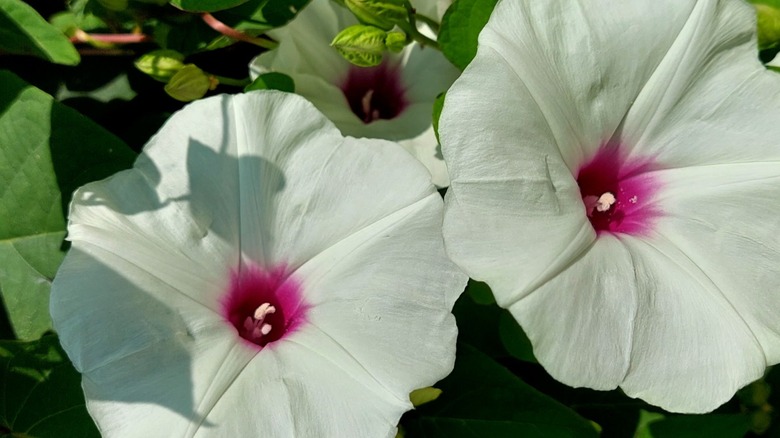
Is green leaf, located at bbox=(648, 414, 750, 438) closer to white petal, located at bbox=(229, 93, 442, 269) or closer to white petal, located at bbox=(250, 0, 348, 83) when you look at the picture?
white petal, located at bbox=(229, 93, 442, 269)

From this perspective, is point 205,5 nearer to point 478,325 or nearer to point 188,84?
point 188,84

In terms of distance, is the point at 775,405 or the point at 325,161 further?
the point at 775,405

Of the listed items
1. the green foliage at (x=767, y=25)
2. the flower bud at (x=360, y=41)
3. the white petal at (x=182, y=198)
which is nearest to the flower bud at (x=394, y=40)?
the flower bud at (x=360, y=41)

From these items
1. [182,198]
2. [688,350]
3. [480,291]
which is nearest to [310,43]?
[182,198]

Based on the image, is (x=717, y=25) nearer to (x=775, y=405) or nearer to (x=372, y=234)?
(x=372, y=234)

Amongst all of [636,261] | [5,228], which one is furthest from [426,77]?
[5,228]
